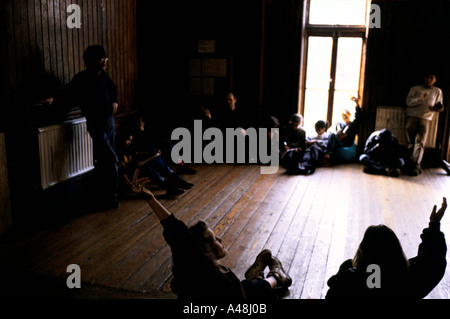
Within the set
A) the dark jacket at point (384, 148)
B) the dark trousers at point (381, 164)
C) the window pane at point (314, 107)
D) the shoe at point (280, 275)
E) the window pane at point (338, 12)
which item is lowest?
the shoe at point (280, 275)

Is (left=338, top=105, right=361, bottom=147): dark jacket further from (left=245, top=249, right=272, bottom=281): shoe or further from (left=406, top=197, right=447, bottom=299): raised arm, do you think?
(left=406, top=197, right=447, bottom=299): raised arm

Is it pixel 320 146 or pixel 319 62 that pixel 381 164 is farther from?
pixel 319 62

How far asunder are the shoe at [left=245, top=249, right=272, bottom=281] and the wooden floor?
232 mm

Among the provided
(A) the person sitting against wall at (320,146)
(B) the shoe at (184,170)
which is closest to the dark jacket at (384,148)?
(A) the person sitting against wall at (320,146)

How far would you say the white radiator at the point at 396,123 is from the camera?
7.44 metres

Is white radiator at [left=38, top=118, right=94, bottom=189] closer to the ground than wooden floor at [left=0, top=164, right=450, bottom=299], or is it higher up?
higher up

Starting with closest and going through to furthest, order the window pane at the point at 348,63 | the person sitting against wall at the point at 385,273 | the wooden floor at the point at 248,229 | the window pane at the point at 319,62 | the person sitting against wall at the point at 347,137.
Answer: the person sitting against wall at the point at 385,273 → the wooden floor at the point at 248,229 → the person sitting against wall at the point at 347,137 → the window pane at the point at 348,63 → the window pane at the point at 319,62

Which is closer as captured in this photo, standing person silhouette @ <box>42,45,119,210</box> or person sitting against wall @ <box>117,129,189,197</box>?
standing person silhouette @ <box>42,45,119,210</box>

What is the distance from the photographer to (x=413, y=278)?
2.38 metres

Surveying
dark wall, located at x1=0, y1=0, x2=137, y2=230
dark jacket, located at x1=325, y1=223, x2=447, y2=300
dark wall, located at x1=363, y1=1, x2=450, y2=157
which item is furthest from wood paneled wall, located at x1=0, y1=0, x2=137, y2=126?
dark wall, located at x1=363, y1=1, x2=450, y2=157

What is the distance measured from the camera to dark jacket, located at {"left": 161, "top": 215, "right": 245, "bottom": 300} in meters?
2.32

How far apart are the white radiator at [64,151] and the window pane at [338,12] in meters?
4.48

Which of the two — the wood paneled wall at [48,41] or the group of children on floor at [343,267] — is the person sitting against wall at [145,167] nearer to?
the wood paneled wall at [48,41]
